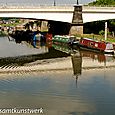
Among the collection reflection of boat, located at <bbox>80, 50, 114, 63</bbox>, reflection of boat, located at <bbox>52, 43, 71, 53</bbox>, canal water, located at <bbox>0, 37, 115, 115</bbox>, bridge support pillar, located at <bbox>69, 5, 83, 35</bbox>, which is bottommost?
reflection of boat, located at <bbox>52, 43, 71, 53</bbox>

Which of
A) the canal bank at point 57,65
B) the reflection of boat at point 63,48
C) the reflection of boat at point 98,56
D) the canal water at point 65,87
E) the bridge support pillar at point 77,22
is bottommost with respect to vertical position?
the reflection of boat at point 63,48

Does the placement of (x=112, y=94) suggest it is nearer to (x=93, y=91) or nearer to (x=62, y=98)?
(x=93, y=91)

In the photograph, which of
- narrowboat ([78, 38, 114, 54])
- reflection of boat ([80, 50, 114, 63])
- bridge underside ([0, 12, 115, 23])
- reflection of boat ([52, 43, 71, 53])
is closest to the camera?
reflection of boat ([80, 50, 114, 63])

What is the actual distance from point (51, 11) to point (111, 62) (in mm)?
23132

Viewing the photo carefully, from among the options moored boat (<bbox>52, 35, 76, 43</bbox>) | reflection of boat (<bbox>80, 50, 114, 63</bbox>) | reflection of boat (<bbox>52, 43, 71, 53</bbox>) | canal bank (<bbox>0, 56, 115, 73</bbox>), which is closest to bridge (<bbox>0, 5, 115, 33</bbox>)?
moored boat (<bbox>52, 35, 76, 43</bbox>)

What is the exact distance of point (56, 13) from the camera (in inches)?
2384

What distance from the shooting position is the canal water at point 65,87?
891 inches

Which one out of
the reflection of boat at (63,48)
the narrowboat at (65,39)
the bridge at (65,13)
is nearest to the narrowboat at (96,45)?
the reflection of boat at (63,48)

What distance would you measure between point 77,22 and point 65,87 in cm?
3497

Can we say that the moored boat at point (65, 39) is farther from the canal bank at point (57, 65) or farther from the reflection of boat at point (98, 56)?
the canal bank at point (57, 65)

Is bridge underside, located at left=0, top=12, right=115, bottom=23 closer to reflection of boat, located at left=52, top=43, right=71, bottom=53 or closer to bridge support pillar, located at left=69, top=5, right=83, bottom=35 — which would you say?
bridge support pillar, located at left=69, top=5, right=83, bottom=35

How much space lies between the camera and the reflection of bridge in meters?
58.0

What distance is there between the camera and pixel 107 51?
4550 centimetres

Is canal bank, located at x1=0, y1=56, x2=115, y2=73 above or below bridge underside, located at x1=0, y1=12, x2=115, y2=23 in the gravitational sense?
below
